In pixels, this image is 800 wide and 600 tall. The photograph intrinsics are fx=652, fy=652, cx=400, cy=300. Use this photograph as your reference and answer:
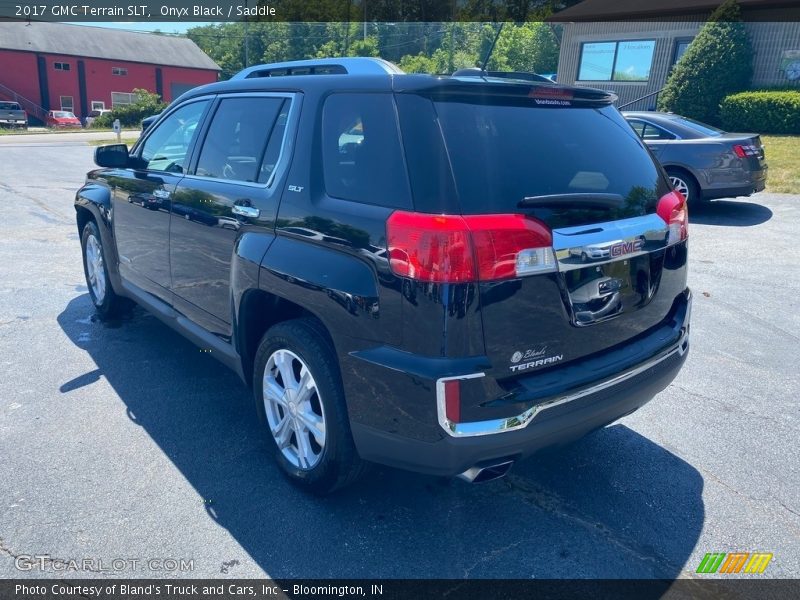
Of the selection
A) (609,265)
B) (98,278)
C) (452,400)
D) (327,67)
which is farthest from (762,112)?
(452,400)

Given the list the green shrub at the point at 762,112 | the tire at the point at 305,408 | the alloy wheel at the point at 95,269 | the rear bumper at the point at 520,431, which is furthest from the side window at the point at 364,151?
the green shrub at the point at 762,112

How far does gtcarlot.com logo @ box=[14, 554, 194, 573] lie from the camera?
2.66m

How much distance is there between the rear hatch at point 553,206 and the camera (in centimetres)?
247

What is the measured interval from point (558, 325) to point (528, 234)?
405 mm

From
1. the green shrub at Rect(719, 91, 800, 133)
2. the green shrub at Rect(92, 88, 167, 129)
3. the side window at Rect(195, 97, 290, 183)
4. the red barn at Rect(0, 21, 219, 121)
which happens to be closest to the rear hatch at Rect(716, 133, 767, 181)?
the side window at Rect(195, 97, 290, 183)

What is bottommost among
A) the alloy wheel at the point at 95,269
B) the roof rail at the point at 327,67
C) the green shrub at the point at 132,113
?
the green shrub at the point at 132,113

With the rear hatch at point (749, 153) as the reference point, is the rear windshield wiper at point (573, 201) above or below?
above

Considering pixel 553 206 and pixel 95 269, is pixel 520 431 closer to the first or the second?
pixel 553 206

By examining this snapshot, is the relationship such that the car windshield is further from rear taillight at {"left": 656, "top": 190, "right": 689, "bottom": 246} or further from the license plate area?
the license plate area

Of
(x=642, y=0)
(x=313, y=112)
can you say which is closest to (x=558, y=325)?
(x=313, y=112)

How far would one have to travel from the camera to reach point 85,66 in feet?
178

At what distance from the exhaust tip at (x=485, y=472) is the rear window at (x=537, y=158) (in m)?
0.97

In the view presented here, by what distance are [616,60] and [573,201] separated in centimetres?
2508

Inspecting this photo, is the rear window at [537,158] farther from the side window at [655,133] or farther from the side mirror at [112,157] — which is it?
the side window at [655,133]
